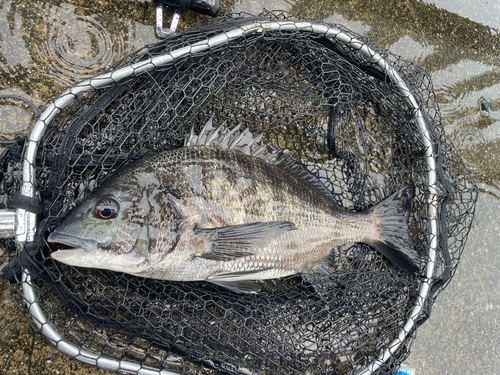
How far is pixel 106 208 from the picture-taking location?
61.2 inches

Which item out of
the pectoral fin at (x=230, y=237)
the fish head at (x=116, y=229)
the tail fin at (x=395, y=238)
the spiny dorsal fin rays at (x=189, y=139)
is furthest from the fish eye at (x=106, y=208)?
the tail fin at (x=395, y=238)

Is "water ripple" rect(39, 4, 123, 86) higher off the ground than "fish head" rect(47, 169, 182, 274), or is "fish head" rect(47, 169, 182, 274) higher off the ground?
"water ripple" rect(39, 4, 123, 86)

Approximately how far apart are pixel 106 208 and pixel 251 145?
877 millimetres

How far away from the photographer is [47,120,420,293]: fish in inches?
60.7

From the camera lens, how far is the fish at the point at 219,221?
154cm

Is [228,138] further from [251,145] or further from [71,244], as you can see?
[71,244]

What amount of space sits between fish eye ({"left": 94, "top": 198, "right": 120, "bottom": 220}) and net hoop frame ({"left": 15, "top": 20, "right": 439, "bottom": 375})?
1.08 feet

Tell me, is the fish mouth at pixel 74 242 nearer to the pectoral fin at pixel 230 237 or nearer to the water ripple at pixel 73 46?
the pectoral fin at pixel 230 237

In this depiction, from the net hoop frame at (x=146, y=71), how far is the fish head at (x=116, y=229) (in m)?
0.28

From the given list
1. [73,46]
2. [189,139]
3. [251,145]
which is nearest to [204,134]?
[189,139]

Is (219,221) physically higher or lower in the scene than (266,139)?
lower

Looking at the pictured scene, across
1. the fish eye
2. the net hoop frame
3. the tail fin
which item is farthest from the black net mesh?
the fish eye

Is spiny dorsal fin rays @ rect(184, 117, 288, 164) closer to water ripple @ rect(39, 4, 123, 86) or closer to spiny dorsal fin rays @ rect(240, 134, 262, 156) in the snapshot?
spiny dorsal fin rays @ rect(240, 134, 262, 156)

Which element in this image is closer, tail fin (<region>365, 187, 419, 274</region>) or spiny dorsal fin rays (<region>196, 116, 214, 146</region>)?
spiny dorsal fin rays (<region>196, 116, 214, 146</region>)
